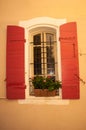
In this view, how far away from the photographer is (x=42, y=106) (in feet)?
11.9

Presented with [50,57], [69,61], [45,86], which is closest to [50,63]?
[50,57]

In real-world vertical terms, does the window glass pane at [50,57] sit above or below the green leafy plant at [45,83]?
above

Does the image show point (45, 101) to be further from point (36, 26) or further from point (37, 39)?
point (36, 26)

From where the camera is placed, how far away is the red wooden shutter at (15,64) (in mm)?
3645

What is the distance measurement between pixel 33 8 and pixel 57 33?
767 mm

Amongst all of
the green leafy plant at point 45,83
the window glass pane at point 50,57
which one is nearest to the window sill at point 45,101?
the green leafy plant at point 45,83

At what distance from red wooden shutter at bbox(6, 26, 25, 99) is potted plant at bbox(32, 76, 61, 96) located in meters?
0.28

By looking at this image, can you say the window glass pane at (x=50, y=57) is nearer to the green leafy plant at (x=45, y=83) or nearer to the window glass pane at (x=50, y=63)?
the window glass pane at (x=50, y=63)

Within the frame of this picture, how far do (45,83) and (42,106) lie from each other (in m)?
0.48

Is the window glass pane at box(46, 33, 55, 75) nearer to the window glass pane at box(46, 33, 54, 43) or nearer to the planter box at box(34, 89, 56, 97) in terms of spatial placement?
the window glass pane at box(46, 33, 54, 43)

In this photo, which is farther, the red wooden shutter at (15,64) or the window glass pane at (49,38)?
the window glass pane at (49,38)

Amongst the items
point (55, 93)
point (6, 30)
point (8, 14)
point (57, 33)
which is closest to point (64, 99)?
point (55, 93)

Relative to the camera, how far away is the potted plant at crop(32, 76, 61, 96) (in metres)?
3.54

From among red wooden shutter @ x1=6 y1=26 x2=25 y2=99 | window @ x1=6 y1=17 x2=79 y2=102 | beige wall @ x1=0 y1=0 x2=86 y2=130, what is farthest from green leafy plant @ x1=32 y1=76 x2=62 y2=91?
beige wall @ x1=0 y1=0 x2=86 y2=130
